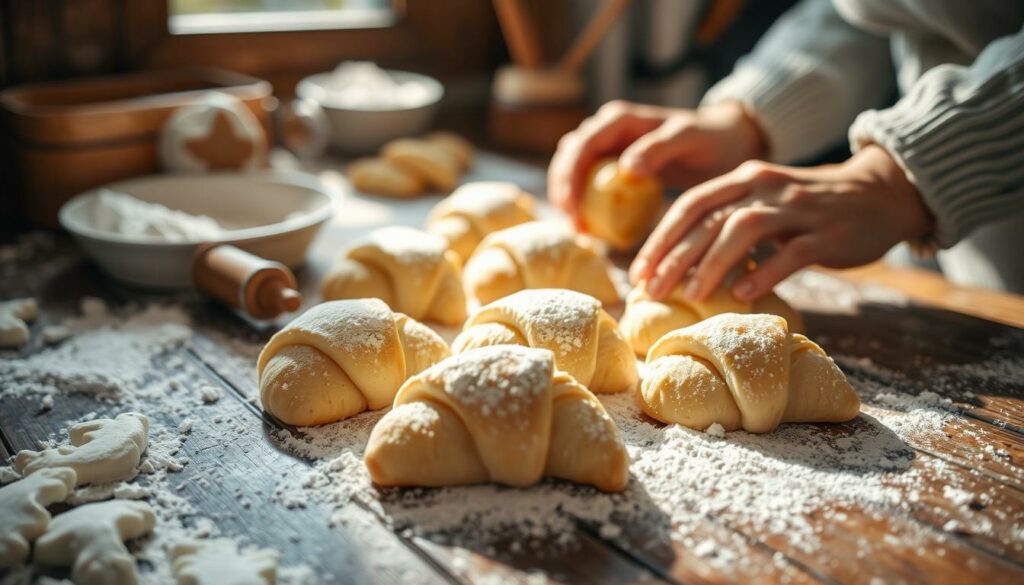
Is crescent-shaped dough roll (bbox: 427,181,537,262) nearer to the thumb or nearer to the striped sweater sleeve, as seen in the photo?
the thumb

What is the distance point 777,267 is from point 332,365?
0.66m

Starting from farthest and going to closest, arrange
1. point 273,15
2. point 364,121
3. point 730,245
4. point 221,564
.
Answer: point 273,15 → point 364,121 → point 730,245 → point 221,564

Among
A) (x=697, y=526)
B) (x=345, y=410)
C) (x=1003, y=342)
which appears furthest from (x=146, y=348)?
(x=1003, y=342)

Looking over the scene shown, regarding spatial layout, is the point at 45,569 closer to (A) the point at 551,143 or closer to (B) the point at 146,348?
(B) the point at 146,348

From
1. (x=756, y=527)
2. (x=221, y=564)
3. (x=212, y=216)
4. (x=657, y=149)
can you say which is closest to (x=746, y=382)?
(x=756, y=527)

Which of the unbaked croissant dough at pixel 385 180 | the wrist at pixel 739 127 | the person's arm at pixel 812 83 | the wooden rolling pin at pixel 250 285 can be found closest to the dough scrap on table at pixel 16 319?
the wooden rolling pin at pixel 250 285

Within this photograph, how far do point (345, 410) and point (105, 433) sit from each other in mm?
264

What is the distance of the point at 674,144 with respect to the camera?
160cm

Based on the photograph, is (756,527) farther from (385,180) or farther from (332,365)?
(385,180)

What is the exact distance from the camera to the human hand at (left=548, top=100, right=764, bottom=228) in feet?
5.36

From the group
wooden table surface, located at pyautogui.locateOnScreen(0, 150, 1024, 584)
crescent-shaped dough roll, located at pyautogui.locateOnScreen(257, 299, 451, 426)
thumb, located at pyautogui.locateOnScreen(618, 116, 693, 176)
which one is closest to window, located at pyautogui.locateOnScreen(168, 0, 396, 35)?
wooden table surface, located at pyautogui.locateOnScreen(0, 150, 1024, 584)

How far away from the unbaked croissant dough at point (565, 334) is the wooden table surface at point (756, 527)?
0.27 meters

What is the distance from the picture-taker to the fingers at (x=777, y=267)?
1.24m

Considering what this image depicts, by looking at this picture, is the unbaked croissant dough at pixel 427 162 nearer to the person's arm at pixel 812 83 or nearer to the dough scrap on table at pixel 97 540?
the person's arm at pixel 812 83
